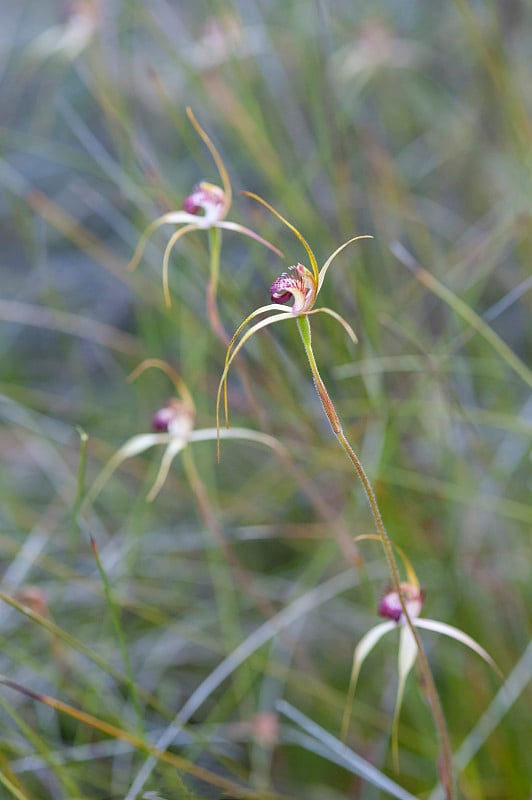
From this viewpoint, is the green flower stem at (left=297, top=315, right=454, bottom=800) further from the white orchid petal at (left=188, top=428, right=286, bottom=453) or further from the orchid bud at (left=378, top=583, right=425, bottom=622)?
the white orchid petal at (left=188, top=428, right=286, bottom=453)

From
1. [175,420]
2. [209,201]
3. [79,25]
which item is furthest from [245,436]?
[79,25]

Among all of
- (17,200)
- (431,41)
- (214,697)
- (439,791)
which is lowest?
(439,791)

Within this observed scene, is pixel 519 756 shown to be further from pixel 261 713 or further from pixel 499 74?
pixel 499 74

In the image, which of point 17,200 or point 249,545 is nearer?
point 249,545

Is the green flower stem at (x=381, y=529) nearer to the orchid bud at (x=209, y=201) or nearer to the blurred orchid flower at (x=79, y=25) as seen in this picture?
the orchid bud at (x=209, y=201)

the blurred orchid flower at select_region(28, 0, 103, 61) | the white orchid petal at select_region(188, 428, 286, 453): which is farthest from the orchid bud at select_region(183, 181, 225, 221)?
the blurred orchid flower at select_region(28, 0, 103, 61)

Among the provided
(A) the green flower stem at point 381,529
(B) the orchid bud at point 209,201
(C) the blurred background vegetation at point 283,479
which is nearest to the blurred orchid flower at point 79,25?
(C) the blurred background vegetation at point 283,479

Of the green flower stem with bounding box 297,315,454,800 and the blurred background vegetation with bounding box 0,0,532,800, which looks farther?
the blurred background vegetation with bounding box 0,0,532,800

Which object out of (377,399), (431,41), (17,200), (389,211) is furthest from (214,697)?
(431,41)
